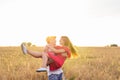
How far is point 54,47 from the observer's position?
618 centimetres

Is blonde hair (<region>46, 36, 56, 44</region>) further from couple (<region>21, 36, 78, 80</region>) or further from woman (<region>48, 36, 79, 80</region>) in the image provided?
woman (<region>48, 36, 79, 80</region>)

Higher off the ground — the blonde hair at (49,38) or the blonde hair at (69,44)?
the blonde hair at (49,38)

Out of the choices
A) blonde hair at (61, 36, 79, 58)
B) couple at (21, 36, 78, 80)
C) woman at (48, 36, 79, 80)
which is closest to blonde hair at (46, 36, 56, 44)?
couple at (21, 36, 78, 80)

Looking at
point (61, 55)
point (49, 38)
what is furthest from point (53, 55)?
point (49, 38)

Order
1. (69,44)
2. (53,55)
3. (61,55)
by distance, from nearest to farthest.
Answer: (53,55) < (61,55) < (69,44)

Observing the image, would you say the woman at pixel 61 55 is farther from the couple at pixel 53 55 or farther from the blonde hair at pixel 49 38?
the blonde hair at pixel 49 38

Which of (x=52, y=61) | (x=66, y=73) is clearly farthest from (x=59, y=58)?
(x=66, y=73)

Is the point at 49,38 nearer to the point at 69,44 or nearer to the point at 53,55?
the point at 53,55

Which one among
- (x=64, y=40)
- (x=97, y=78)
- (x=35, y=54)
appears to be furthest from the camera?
(x=97, y=78)

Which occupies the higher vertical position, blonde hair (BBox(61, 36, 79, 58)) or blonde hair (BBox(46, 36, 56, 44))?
blonde hair (BBox(46, 36, 56, 44))

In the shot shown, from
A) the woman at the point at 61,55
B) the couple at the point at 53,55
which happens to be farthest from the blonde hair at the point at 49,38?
the woman at the point at 61,55

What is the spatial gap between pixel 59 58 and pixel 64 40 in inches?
17.5

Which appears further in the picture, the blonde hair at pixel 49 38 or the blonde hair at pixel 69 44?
the blonde hair at pixel 69 44

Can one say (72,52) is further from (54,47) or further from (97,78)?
(97,78)
